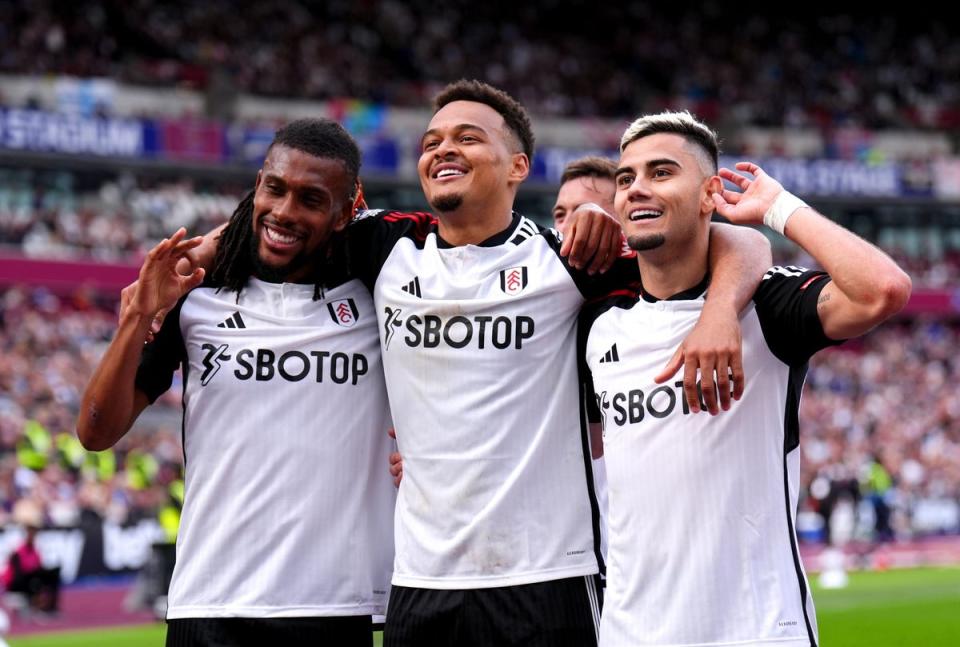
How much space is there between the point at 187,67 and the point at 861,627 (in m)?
23.4

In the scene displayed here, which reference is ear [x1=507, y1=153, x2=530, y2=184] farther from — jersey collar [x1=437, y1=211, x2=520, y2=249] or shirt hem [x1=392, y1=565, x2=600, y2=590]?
shirt hem [x1=392, y1=565, x2=600, y2=590]

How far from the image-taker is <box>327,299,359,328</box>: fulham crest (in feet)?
15.7

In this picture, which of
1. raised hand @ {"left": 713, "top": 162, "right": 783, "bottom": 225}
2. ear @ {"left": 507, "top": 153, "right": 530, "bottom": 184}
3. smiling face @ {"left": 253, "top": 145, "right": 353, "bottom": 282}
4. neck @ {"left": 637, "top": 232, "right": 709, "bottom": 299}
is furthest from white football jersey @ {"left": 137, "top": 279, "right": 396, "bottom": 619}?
raised hand @ {"left": 713, "top": 162, "right": 783, "bottom": 225}

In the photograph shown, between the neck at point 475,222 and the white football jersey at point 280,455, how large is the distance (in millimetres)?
420

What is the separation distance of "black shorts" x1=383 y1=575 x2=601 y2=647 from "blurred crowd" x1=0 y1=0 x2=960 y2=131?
27.4m

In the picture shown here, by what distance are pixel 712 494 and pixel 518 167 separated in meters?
1.45

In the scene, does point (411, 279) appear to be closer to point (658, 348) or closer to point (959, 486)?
point (658, 348)

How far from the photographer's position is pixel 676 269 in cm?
438

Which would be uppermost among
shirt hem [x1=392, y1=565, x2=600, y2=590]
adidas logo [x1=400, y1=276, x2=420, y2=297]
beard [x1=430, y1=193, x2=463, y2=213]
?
beard [x1=430, y1=193, x2=463, y2=213]

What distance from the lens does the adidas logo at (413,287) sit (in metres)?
4.65

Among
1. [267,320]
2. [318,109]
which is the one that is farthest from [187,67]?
[267,320]

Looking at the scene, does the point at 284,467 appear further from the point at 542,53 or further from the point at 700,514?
the point at 542,53

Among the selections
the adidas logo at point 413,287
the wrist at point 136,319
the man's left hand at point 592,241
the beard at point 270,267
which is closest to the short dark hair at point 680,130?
the man's left hand at point 592,241

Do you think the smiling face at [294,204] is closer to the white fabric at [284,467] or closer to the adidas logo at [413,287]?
the white fabric at [284,467]
